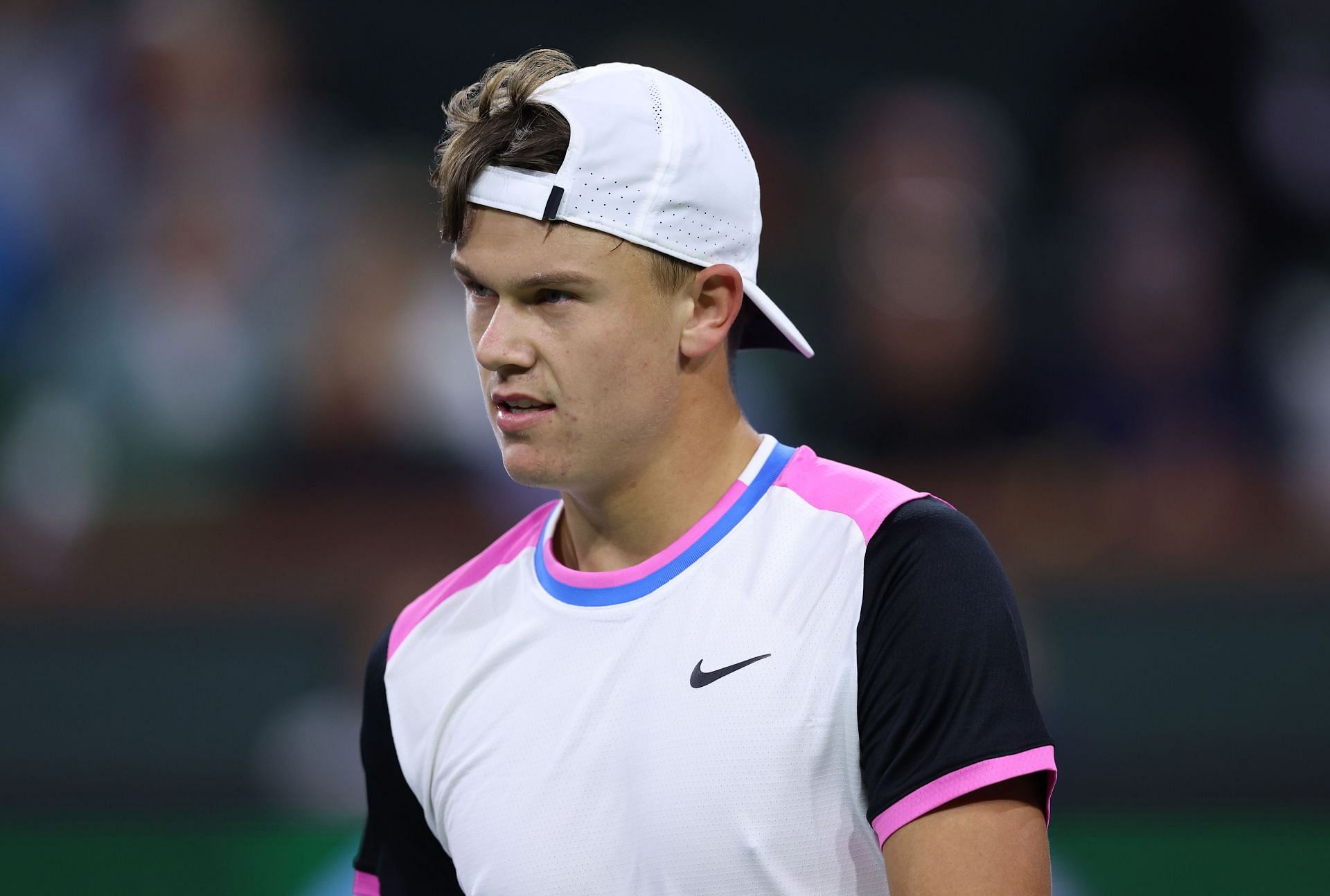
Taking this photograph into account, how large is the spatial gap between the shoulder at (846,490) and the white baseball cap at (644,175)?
0.27 metres

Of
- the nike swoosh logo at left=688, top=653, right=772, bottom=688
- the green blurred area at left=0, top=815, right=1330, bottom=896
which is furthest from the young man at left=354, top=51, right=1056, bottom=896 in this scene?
the green blurred area at left=0, top=815, right=1330, bottom=896

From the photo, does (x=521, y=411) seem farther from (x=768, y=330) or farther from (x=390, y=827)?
(x=390, y=827)

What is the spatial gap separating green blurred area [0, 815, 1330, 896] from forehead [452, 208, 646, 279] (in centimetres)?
305

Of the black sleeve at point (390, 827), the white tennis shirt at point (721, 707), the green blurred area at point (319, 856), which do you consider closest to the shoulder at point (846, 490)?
the white tennis shirt at point (721, 707)

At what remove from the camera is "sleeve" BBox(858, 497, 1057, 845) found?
82.1 inches

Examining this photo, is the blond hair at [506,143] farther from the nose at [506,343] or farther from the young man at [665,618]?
the nose at [506,343]

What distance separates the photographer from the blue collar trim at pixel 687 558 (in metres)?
2.49

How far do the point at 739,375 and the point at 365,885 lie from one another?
3.91 m

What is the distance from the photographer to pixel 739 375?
6430 millimetres

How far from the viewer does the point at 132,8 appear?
7.33m

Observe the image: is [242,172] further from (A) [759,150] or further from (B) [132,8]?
(A) [759,150]

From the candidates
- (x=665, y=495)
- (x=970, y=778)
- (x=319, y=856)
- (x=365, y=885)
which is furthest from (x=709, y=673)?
(x=319, y=856)

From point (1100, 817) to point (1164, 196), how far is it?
3131 millimetres

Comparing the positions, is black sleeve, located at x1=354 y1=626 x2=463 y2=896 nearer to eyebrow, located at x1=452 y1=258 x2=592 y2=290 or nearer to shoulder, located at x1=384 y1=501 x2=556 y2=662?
shoulder, located at x1=384 y1=501 x2=556 y2=662
